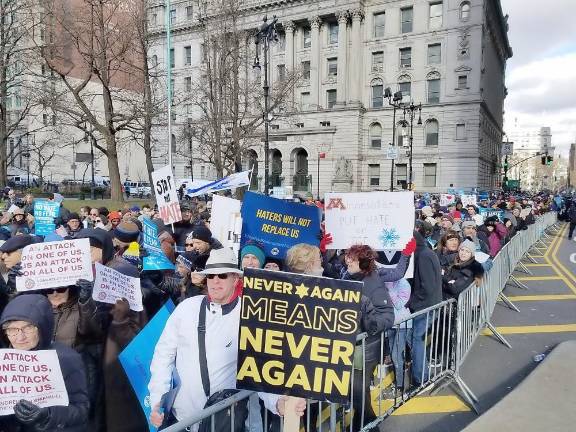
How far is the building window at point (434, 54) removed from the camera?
51.6 metres

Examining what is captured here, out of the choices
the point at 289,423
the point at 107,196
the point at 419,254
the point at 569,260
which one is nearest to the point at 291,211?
the point at 419,254

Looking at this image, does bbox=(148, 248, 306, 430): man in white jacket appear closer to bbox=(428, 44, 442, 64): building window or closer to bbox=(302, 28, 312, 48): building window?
bbox=(428, 44, 442, 64): building window

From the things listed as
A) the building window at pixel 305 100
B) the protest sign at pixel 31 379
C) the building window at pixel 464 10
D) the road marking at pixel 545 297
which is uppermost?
the building window at pixel 464 10

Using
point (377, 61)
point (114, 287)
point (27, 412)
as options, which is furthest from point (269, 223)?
point (377, 61)

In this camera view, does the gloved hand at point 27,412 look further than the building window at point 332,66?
No

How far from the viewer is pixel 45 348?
9.21ft

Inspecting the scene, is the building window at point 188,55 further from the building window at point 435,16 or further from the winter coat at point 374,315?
the winter coat at point 374,315

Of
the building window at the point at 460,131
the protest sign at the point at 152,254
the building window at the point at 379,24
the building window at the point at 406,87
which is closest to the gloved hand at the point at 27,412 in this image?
the protest sign at the point at 152,254

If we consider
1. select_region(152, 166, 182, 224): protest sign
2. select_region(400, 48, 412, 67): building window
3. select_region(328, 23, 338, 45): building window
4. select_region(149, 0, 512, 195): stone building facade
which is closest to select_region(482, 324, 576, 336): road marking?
select_region(152, 166, 182, 224): protest sign

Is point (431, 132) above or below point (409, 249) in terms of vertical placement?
above

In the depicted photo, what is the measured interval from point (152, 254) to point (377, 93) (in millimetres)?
52745

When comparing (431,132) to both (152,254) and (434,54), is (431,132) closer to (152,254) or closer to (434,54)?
(434,54)

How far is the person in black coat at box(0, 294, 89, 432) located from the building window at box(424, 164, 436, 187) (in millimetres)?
53302

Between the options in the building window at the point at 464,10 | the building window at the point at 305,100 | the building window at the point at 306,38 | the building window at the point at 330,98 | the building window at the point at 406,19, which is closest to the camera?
the building window at the point at 464,10
